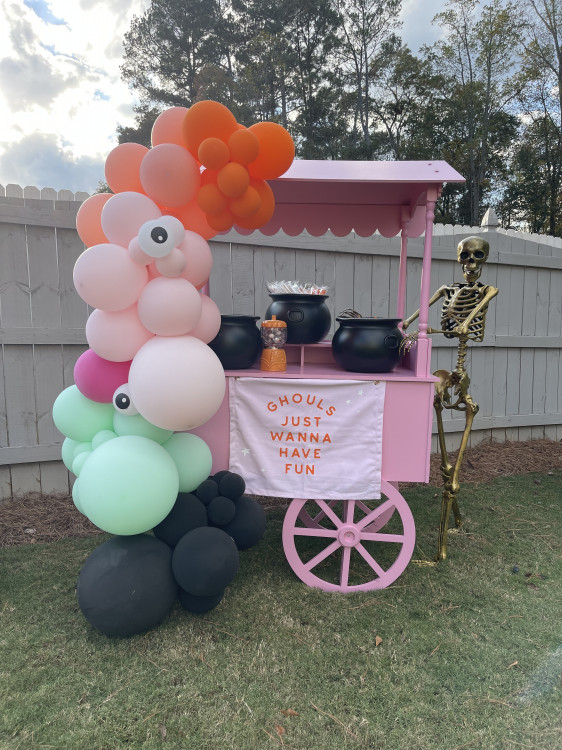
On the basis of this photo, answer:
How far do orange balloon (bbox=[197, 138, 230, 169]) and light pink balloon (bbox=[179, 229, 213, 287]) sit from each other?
1.01 feet


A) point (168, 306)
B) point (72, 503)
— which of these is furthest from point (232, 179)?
point (72, 503)

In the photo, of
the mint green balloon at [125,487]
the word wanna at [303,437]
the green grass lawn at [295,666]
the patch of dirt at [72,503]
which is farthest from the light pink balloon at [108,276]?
the patch of dirt at [72,503]

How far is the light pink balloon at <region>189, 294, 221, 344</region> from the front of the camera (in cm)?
227

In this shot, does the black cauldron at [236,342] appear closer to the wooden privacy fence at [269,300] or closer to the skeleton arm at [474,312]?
the skeleton arm at [474,312]

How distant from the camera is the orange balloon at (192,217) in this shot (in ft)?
7.35

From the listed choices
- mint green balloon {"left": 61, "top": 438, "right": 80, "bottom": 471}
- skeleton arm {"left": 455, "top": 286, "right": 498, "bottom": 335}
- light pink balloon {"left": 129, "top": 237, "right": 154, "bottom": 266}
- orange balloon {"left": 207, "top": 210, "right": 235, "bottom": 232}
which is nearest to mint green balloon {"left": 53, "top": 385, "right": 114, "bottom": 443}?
mint green balloon {"left": 61, "top": 438, "right": 80, "bottom": 471}

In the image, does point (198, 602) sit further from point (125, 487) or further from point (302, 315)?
point (302, 315)

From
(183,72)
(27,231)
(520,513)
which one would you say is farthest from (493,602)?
(183,72)

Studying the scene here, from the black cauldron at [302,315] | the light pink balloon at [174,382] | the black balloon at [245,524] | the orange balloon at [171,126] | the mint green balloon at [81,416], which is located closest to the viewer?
the light pink balloon at [174,382]

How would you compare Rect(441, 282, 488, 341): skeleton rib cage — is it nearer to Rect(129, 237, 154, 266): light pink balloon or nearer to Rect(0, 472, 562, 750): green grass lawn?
Rect(0, 472, 562, 750): green grass lawn

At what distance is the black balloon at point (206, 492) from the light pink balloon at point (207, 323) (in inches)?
27.3

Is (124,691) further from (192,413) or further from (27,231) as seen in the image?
(27,231)

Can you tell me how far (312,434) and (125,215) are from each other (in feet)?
4.40

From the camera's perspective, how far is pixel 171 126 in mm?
2178
